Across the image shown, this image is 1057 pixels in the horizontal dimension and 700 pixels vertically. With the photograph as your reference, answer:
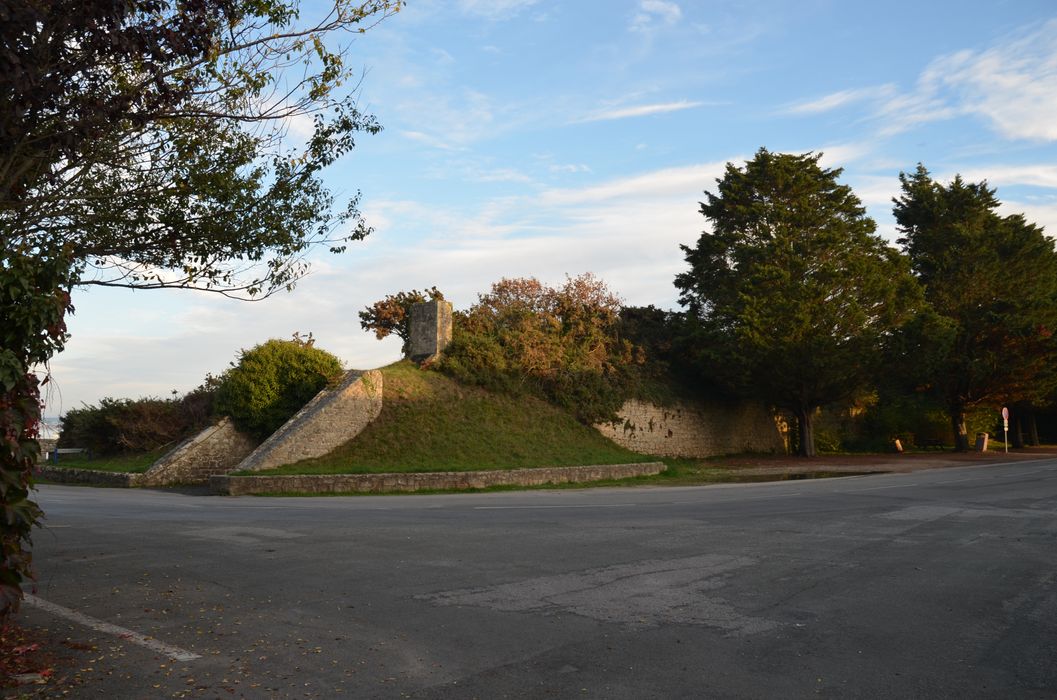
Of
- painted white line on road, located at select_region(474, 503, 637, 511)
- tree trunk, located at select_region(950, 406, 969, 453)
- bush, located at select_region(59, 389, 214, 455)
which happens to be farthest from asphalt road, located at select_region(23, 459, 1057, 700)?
tree trunk, located at select_region(950, 406, 969, 453)

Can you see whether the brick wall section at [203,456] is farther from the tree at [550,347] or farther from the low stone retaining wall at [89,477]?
the tree at [550,347]

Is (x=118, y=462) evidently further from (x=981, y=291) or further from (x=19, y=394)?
(x=981, y=291)

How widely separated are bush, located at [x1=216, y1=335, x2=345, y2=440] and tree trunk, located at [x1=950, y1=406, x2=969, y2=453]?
105 feet

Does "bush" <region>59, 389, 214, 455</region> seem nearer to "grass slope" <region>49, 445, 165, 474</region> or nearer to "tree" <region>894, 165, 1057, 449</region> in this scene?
"grass slope" <region>49, 445, 165, 474</region>

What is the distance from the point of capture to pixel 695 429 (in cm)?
3500

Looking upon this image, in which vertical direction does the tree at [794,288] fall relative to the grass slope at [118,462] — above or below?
above

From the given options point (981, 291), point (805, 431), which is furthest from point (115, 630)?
point (981, 291)

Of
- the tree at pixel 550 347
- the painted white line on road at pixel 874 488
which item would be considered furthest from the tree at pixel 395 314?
the painted white line on road at pixel 874 488

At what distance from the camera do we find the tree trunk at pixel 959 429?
4194 cm

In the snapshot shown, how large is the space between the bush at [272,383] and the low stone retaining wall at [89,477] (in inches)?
148

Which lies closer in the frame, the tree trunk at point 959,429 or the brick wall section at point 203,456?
the brick wall section at point 203,456

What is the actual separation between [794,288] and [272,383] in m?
20.4

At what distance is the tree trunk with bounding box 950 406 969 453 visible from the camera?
41.9 meters

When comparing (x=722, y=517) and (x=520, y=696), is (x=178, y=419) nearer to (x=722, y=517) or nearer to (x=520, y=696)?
(x=722, y=517)
